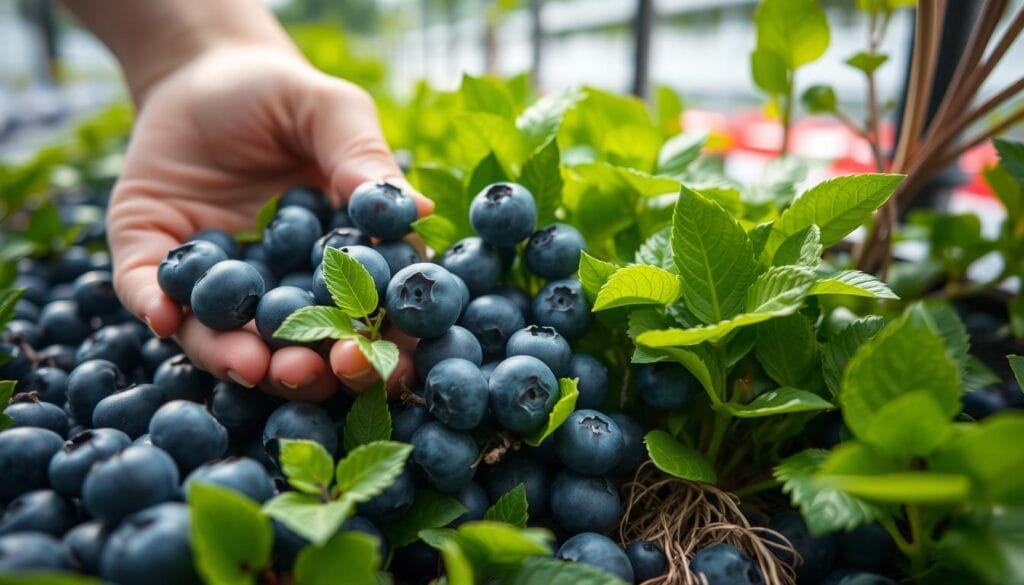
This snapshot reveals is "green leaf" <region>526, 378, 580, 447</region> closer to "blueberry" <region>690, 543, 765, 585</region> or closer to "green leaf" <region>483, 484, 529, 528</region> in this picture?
"green leaf" <region>483, 484, 529, 528</region>

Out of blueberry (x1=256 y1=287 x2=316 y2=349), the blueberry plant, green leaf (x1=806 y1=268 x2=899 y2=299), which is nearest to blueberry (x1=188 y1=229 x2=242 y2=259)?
the blueberry plant

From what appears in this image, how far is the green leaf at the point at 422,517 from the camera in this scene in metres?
0.65

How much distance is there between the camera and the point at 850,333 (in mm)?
712

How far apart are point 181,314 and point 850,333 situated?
78cm

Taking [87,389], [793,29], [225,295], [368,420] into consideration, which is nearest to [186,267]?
[225,295]

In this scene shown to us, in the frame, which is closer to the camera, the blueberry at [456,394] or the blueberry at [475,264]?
the blueberry at [456,394]

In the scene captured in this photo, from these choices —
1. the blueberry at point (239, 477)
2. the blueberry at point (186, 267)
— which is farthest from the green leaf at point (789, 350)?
the blueberry at point (186, 267)

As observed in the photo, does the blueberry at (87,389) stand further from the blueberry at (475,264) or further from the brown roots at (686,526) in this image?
the brown roots at (686,526)

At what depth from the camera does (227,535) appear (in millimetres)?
492

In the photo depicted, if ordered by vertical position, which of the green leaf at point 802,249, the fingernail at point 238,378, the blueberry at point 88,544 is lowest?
the blueberry at point 88,544

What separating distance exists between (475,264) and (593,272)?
15 cm

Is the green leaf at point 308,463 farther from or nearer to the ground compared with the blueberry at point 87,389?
farther from the ground

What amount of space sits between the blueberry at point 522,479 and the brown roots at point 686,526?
101 mm

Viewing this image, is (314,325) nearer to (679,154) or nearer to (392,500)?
(392,500)
